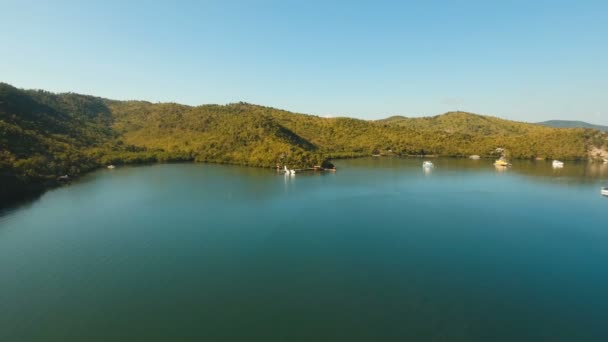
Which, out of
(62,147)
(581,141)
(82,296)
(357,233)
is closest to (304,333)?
(82,296)

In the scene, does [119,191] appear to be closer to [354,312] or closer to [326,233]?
[326,233]

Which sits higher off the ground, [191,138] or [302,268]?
[191,138]

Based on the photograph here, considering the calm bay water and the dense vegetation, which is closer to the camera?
the calm bay water

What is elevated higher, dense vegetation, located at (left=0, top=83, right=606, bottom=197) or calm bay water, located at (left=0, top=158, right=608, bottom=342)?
dense vegetation, located at (left=0, top=83, right=606, bottom=197)

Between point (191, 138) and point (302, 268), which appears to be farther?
point (191, 138)
